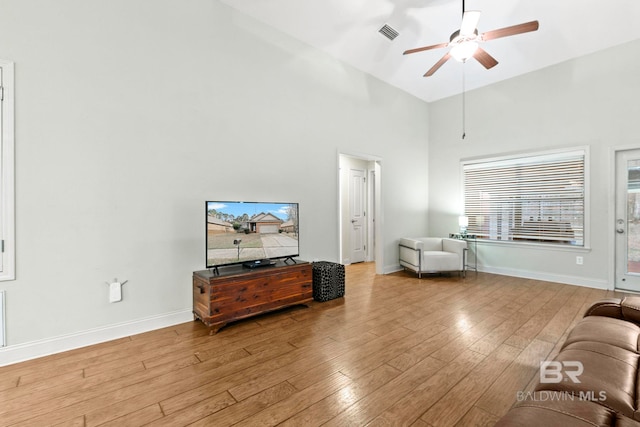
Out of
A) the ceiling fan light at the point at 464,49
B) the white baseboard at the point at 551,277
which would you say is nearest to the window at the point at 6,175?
the ceiling fan light at the point at 464,49

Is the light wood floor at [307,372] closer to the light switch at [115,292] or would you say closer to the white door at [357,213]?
the light switch at [115,292]

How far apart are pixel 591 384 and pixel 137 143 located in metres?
3.54

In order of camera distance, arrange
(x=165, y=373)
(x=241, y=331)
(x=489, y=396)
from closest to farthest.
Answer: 1. (x=489, y=396)
2. (x=165, y=373)
3. (x=241, y=331)

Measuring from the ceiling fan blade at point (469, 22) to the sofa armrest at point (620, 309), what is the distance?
257 centimetres

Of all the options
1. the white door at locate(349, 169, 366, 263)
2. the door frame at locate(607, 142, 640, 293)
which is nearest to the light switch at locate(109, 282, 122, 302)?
the white door at locate(349, 169, 366, 263)

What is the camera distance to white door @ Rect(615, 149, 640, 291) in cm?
408

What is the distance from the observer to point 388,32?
157 inches

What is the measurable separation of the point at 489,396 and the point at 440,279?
3.23 m

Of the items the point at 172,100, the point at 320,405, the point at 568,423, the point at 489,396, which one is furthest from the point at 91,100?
the point at 489,396

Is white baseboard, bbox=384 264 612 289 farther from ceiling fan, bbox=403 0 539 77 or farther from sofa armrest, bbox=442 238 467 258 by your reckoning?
ceiling fan, bbox=403 0 539 77

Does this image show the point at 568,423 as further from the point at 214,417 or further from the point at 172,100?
the point at 172,100

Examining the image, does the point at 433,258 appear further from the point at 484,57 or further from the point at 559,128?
the point at 484,57

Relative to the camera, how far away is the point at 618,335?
4.75ft

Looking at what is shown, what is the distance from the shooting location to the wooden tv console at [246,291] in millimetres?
2775
